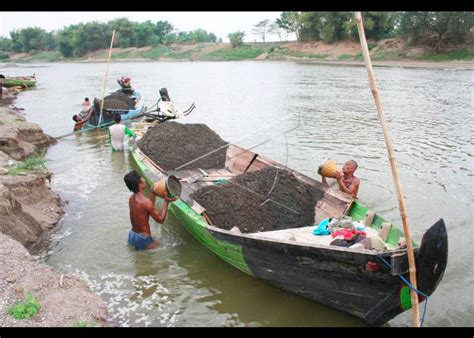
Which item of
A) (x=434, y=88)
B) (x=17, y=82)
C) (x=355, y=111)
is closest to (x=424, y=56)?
(x=434, y=88)

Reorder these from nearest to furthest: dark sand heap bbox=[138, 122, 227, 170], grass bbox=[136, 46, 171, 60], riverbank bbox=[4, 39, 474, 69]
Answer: dark sand heap bbox=[138, 122, 227, 170] → riverbank bbox=[4, 39, 474, 69] → grass bbox=[136, 46, 171, 60]

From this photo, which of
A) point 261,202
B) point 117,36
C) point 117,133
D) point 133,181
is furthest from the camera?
point 117,36

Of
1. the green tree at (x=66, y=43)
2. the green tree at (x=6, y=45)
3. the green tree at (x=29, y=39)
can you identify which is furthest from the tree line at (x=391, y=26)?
the green tree at (x=6, y=45)

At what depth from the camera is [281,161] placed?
9805 millimetres

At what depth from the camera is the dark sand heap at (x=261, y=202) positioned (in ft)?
17.0

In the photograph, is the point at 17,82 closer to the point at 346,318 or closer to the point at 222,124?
the point at 222,124

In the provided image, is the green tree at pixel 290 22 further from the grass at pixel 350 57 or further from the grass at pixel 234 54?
the grass at pixel 350 57

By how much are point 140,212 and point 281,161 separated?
5.13 meters

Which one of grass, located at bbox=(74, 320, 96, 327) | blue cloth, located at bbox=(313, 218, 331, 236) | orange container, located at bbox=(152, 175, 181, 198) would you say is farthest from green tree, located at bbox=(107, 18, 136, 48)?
grass, located at bbox=(74, 320, 96, 327)

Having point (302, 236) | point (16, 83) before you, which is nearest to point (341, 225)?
point (302, 236)

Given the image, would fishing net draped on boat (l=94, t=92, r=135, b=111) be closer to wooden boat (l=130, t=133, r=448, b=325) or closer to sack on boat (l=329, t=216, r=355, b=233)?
wooden boat (l=130, t=133, r=448, b=325)

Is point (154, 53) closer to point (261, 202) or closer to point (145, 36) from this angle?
point (145, 36)

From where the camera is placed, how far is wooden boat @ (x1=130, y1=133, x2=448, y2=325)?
10.8 feet

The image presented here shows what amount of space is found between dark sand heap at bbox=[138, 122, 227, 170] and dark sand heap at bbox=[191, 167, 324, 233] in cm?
194
